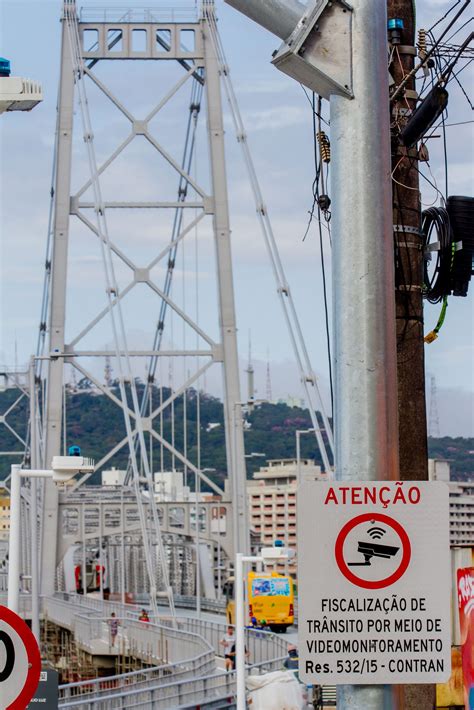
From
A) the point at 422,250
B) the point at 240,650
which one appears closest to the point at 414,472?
the point at 422,250

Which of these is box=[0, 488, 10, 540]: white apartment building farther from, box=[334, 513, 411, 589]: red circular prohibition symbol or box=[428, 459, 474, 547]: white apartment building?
box=[334, 513, 411, 589]: red circular prohibition symbol

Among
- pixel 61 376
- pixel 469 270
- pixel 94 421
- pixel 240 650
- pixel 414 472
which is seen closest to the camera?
pixel 414 472

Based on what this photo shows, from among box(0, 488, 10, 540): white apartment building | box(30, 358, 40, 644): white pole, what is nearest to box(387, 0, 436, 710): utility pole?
box(30, 358, 40, 644): white pole

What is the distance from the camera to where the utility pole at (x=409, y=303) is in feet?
27.3

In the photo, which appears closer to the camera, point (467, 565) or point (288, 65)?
point (288, 65)

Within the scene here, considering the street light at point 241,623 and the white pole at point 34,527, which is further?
the white pole at point 34,527

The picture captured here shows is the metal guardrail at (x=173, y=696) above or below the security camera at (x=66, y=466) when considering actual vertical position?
below

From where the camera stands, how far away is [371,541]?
4695 millimetres

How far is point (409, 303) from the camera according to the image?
8430 mm

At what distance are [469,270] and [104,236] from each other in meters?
47.2

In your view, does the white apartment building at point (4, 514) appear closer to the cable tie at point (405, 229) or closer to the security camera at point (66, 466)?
the security camera at point (66, 466)

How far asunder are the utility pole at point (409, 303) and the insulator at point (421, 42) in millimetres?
91

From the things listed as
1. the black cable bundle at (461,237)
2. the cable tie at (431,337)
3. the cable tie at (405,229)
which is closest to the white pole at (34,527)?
the cable tie at (431,337)

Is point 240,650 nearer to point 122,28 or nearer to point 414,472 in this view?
point 414,472
